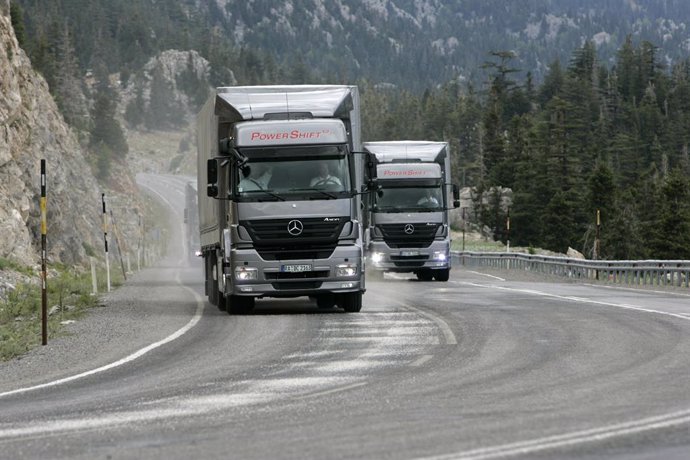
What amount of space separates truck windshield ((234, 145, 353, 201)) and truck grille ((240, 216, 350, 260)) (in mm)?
385

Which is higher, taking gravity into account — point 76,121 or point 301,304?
point 76,121

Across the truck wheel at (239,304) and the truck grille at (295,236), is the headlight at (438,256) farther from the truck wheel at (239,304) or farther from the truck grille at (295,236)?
the truck grille at (295,236)

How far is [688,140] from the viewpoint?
543 ft

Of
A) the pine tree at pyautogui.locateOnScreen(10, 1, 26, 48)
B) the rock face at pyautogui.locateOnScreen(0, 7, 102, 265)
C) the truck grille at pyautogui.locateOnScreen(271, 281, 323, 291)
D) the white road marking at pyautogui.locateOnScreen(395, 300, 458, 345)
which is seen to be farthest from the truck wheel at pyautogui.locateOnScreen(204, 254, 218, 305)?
the pine tree at pyautogui.locateOnScreen(10, 1, 26, 48)

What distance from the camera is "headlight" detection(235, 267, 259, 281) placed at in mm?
20297

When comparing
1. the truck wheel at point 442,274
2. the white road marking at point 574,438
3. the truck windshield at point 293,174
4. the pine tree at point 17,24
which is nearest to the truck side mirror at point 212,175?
the truck windshield at point 293,174

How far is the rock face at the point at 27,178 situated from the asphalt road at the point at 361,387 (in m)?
20.9

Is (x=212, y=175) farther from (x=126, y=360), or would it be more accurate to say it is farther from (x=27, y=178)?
(x=27, y=178)

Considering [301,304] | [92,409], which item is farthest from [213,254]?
[92,409]

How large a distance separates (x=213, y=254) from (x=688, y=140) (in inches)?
5904

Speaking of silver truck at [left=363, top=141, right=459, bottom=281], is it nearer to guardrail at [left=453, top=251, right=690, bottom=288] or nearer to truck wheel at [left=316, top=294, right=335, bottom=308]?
guardrail at [left=453, top=251, right=690, bottom=288]

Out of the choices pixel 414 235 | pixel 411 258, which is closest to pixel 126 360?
pixel 411 258

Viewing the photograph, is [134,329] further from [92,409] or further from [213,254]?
[92,409]

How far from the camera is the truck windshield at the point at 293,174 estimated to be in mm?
20250
